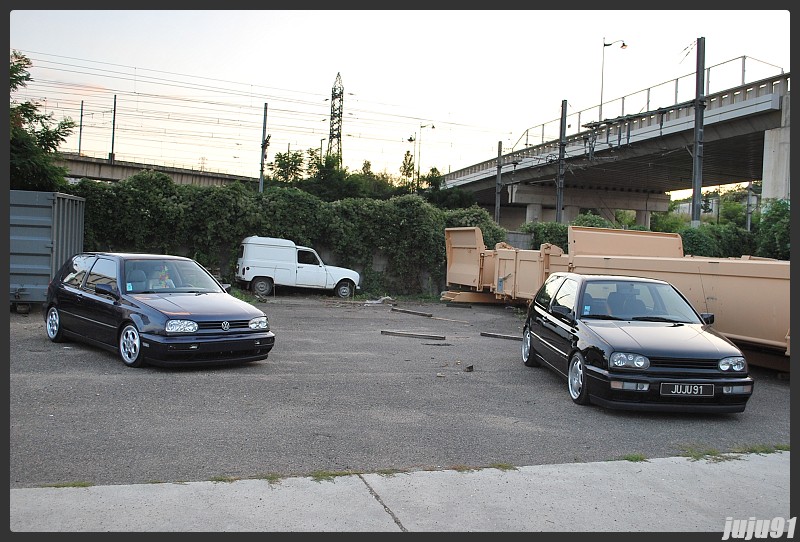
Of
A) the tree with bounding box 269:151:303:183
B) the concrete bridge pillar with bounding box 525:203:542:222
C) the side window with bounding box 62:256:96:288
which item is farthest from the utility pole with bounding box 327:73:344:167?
the side window with bounding box 62:256:96:288

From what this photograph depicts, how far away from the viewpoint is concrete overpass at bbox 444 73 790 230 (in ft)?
108

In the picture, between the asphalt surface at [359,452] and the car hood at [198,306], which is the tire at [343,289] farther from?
the car hood at [198,306]

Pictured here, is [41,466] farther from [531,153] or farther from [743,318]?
[531,153]

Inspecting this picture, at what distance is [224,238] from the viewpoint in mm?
23109

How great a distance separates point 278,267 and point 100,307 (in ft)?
41.9

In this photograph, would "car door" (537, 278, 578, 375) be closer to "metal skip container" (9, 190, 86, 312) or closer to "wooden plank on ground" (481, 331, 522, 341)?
"wooden plank on ground" (481, 331, 522, 341)

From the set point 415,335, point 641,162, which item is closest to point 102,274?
point 415,335

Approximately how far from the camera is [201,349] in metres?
8.98

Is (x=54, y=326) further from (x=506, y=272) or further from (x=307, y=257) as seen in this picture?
(x=506, y=272)

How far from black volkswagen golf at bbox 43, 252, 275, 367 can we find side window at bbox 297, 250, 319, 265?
469 inches

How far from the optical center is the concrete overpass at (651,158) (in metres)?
32.8

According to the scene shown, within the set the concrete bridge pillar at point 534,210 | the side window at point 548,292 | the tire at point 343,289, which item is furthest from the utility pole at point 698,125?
the concrete bridge pillar at point 534,210

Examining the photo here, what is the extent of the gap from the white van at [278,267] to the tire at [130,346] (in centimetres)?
1290

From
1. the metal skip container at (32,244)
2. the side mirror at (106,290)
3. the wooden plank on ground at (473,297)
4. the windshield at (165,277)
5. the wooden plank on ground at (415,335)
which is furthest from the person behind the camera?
the wooden plank on ground at (473,297)
